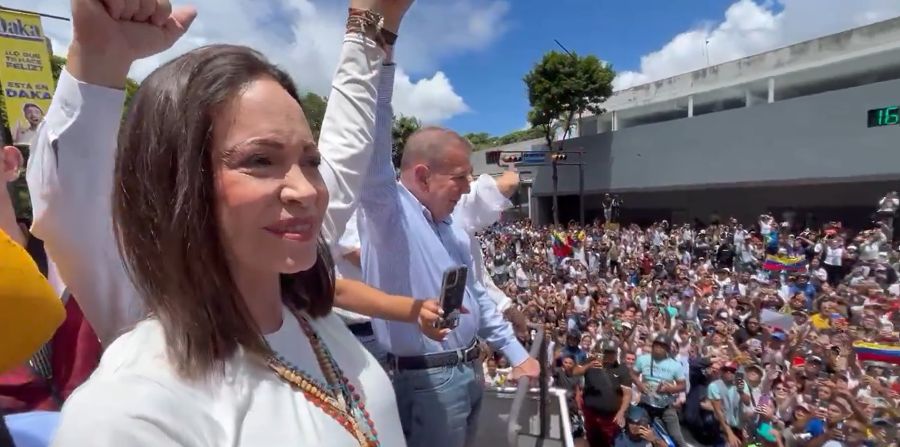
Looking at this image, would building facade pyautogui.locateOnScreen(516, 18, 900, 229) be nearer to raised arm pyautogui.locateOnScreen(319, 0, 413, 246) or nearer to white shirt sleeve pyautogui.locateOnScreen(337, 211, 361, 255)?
white shirt sleeve pyautogui.locateOnScreen(337, 211, 361, 255)

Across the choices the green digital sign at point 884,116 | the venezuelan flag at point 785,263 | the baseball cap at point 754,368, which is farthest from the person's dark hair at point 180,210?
the green digital sign at point 884,116

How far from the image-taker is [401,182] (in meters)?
2.21

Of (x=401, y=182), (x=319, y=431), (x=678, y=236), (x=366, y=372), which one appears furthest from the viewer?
(x=678, y=236)

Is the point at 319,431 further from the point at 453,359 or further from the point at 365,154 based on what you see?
the point at 453,359

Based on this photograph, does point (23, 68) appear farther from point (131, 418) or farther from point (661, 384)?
point (661, 384)

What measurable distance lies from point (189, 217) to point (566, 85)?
88.4 ft

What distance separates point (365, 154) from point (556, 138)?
29339mm

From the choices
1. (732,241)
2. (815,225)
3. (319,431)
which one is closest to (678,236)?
(732,241)

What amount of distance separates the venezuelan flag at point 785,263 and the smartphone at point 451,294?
41.2ft

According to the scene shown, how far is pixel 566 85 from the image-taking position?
2644cm

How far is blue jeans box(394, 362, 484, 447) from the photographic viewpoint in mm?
1887

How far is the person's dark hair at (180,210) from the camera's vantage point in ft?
2.77

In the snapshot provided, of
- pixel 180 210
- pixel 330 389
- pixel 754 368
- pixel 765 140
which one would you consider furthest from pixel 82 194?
pixel 765 140

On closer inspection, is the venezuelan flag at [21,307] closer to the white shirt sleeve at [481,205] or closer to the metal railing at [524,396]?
the metal railing at [524,396]
